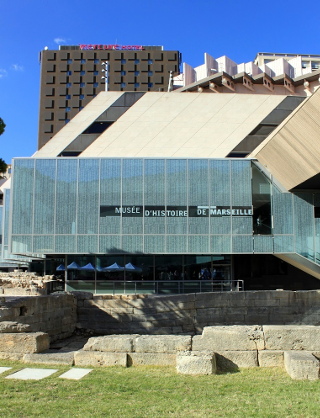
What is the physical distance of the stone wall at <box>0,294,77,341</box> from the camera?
1085cm

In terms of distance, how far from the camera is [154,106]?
32.4 meters

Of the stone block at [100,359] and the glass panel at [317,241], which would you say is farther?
the glass panel at [317,241]

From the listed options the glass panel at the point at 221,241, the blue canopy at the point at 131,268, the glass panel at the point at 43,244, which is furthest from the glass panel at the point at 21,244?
the glass panel at the point at 221,241

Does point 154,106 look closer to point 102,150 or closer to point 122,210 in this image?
point 102,150

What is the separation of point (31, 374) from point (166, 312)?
10.5 metres

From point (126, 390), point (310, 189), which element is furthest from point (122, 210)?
point (126, 390)

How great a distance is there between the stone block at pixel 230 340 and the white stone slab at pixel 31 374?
295 centimetres

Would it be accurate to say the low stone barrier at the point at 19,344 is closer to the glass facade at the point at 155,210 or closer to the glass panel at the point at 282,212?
the glass facade at the point at 155,210

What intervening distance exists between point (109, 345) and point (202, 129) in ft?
82.4

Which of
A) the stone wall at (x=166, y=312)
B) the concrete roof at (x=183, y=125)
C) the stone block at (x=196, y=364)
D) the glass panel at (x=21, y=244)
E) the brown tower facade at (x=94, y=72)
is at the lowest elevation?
the stone wall at (x=166, y=312)

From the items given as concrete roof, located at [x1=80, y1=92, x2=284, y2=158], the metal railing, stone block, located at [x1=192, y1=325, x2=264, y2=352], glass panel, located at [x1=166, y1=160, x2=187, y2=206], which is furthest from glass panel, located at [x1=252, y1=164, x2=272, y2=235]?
stone block, located at [x1=192, y1=325, x2=264, y2=352]

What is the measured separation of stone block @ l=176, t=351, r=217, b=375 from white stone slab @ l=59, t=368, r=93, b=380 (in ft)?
5.43

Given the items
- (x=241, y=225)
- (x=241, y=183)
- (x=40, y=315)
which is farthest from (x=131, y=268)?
(x=40, y=315)

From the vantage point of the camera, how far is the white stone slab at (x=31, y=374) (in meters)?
6.97
